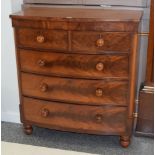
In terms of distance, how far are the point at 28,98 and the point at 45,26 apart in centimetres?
52

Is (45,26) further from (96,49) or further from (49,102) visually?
(49,102)

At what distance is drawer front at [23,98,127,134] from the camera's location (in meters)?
1.90

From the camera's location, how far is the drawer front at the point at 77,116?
6.23ft

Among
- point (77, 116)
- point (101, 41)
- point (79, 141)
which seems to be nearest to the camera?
point (101, 41)

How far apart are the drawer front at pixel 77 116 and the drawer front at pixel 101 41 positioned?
0.38m

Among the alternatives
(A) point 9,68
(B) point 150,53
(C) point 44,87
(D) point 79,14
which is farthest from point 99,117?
(A) point 9,68

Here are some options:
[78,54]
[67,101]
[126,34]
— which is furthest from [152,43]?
[67,101]

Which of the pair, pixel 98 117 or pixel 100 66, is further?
pixel 98 117

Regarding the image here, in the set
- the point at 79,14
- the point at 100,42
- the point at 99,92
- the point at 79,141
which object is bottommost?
the point at 79,141

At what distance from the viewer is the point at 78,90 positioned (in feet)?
6.15

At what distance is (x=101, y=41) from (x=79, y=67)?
212 mm

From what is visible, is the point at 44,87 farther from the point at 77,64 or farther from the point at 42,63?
the point at 77,64

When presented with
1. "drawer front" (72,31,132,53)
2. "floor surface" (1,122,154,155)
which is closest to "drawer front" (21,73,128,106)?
"drawer front" (72,31,132,53)

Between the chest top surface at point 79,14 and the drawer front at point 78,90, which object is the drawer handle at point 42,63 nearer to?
the drawer front at point 78,90
